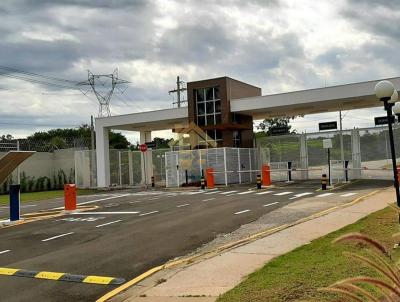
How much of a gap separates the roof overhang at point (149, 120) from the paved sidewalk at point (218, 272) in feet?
84.7

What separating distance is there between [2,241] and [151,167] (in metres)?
30.0

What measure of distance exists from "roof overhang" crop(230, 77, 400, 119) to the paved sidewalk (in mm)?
19657

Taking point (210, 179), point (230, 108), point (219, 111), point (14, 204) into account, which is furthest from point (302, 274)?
Answer: point (219, 111)

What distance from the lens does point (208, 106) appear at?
1388 inches

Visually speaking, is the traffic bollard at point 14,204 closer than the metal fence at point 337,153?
Yes

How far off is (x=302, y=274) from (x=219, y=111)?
28088mm

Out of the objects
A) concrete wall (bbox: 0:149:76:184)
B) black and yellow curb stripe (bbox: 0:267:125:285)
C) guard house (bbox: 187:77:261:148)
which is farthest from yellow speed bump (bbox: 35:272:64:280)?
concrete wall (bbox: 0:149:76:184)

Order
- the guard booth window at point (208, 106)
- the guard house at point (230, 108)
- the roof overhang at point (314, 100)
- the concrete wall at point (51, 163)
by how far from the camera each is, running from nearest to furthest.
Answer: the roof overhang at point (314, 100) < the guard house at point (230, 108) < the guard booth window at point (208, 106) < the concrete wall at point (51, 163)

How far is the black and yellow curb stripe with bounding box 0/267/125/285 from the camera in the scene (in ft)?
26.0

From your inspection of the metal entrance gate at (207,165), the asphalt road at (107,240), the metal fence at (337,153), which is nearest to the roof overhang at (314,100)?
the metal fence at (337,153)

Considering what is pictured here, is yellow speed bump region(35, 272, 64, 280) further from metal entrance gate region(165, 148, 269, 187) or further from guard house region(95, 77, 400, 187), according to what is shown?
guard house region(95, 77, 400, 187)

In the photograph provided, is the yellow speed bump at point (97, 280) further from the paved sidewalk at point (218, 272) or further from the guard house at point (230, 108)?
the guard house at point (230, 108)

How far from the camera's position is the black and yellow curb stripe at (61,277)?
7935mm

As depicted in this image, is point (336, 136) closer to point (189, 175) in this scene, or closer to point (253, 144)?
point (253, 144)
